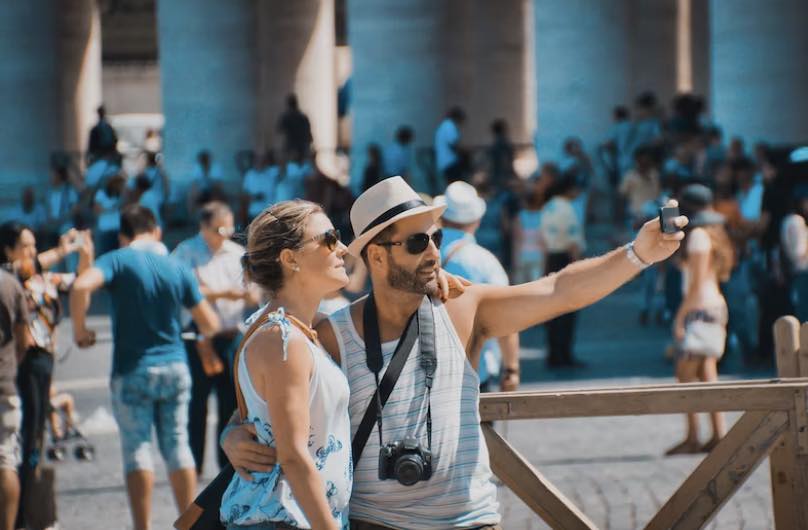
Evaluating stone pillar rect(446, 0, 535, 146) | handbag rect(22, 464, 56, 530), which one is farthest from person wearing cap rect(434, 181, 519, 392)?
stone pillar rect(446, 0, 535, 146)

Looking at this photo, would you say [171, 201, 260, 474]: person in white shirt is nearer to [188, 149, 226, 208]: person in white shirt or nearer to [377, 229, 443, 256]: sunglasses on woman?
[377, 229, 443, 256]: sunglasses on woman

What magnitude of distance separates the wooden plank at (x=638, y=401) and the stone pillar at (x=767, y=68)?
655 inches

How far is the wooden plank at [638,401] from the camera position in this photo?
18.5 feet

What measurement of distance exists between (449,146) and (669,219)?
1929cm

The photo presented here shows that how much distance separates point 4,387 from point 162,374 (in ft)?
2.76

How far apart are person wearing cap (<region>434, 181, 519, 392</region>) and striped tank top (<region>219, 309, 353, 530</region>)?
4736mm

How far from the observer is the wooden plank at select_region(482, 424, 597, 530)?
5.74 m

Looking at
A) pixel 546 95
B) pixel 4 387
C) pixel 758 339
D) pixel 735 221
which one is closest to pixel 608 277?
pixel 4 387

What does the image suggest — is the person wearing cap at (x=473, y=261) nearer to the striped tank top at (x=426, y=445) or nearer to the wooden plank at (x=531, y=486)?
the wooden plank at (x=531, y=486)

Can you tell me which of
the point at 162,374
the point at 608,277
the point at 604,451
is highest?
the point at 608,277

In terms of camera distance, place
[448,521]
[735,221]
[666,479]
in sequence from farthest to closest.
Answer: [735,221]
[666,479]
[448,521]

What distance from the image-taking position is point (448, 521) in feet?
15.7

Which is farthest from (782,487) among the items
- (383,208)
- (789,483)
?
(383,208)

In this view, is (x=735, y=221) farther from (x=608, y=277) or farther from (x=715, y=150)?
(x=608, y=277)
